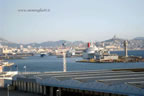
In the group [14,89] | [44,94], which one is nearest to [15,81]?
[14,89]

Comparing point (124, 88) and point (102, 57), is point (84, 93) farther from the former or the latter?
point (102, 57)

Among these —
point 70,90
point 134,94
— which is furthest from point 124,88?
point 70,90

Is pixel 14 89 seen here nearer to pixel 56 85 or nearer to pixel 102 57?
pixel 56 85

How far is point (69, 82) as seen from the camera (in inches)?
416

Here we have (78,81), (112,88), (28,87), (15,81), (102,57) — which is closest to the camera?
(112,88)

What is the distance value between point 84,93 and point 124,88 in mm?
2359

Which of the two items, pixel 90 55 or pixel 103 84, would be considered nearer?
pixel 103 84

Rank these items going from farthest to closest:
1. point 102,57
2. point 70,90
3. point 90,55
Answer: point 90,55
point 102,57
point 70,90

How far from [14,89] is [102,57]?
46.5 meters

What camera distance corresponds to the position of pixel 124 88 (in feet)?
28.3

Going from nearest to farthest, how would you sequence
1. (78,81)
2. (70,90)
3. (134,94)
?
1. (134,94)
2. (78,81)
3. (70,90)

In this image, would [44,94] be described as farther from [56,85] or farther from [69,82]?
[69,82]

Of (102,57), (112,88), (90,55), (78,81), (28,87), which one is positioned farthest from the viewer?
(90,55)

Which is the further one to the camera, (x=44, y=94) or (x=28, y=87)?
(x=28, y=87)
